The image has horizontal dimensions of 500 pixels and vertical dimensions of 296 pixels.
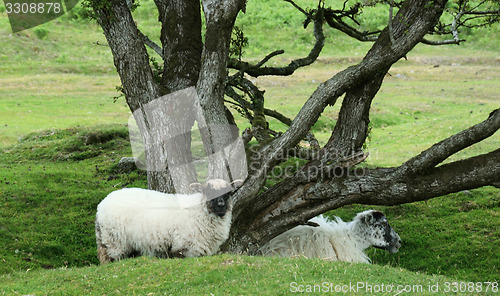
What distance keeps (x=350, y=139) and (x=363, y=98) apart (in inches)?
33.8

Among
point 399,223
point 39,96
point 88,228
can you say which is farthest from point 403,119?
point 39,96

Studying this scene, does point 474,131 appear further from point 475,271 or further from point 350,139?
point 475,271

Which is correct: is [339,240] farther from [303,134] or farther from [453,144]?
[453,144]

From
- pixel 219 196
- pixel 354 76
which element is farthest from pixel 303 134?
pixel 219 196

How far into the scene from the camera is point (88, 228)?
11125 millimetres

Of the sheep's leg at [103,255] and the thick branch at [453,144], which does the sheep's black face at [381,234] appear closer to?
the thick branch at [453,144]

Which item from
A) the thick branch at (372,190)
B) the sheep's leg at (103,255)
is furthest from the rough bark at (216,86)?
the sheep's leg at (103,255)

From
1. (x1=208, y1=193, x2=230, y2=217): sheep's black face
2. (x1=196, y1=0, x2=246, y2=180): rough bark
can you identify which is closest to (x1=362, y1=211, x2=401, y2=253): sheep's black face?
(x1=196, y1=0, x2=246, y2=180): rough bark

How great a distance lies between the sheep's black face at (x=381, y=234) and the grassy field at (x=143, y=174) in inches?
12.3

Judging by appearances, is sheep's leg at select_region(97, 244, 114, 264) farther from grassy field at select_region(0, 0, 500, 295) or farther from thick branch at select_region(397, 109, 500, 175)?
thick branch at select_region(397, 109, 500, 175)

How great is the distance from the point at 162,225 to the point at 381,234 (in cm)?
463

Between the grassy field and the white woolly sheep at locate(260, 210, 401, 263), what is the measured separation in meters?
0.57

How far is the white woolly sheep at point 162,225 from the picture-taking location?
8.03 m

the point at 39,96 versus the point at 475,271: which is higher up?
the point at 39,96
